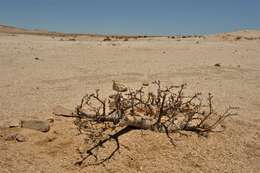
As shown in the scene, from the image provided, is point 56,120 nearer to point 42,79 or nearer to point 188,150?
point 188,150

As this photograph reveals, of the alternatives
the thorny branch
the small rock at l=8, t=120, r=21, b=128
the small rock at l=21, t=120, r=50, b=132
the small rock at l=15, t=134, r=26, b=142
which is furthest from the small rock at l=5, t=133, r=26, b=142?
the thorny branch

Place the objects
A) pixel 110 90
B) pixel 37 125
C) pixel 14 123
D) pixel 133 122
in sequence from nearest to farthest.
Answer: pixel 133 122, pixel 37 125, pixel 14 123, pixel 110 90

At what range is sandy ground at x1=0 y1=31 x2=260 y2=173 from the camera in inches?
131

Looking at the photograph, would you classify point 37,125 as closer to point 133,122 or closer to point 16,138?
point 16,138

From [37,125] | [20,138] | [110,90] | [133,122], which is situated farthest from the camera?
[110,90]

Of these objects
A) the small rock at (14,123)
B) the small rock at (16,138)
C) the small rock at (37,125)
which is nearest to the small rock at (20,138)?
the small rock at (16,138)

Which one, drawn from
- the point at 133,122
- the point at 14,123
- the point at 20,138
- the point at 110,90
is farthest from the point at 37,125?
the point at 110,90

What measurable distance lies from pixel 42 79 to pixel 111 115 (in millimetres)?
3621

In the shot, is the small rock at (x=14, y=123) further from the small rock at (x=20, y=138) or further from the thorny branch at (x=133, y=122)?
the thorny branch at (x=133, y=122)

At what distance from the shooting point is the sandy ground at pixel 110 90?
3336 mm

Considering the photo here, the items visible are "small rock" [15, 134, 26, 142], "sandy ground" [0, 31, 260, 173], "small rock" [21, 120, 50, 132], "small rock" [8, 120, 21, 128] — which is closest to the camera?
Result: "sandy ground" [0, 31, 260, 173]

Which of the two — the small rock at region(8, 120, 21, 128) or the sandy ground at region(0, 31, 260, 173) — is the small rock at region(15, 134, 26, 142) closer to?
the sandy ground at region(0, 31, 260, 173)

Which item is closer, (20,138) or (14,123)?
(20,138)

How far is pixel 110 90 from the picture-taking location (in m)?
6.32
